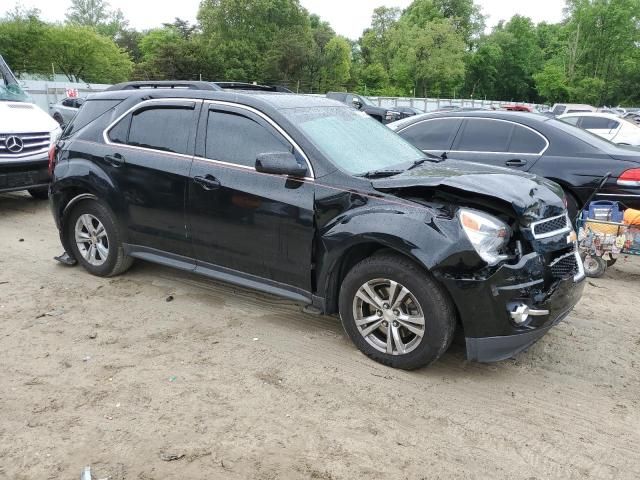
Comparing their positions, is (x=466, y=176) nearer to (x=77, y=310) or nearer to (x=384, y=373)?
(x=384, y=373)

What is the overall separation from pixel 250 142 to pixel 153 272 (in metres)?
2.12

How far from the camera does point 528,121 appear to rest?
6789 mm

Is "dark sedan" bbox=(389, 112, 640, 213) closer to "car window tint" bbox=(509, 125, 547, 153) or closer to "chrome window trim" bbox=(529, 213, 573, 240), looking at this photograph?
"car window tint" bbox=(509, 125, 547, 153)

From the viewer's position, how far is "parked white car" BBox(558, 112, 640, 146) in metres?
15.2

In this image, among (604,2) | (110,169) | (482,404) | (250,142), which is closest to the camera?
(482,404)

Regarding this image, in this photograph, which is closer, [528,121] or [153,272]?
[153,272]

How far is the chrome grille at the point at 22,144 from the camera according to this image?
25.4ft

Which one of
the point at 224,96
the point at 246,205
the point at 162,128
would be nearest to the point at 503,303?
the point at 246,205

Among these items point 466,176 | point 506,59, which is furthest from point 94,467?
point 506,59

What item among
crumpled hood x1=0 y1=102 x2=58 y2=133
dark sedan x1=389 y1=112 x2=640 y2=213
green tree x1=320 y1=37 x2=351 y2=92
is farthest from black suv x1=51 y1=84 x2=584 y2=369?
green tree x1=320 y1=37 x2=351 y2=92

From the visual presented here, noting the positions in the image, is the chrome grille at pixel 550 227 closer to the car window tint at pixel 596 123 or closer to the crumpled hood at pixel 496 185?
the crumpled hood at pixel 496 185

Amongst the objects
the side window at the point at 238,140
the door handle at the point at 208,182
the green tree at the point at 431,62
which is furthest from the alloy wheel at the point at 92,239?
the green tree at the point at 431,62

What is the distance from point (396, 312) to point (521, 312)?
30.8 inches

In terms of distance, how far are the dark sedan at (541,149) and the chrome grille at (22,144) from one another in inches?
218
